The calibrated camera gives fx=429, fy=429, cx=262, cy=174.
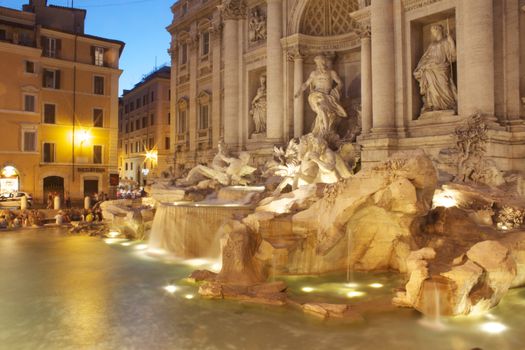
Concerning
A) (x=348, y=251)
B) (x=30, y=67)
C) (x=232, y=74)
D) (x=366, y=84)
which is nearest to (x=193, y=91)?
(x=232, y=74)

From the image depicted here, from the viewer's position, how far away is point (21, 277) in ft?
28.2

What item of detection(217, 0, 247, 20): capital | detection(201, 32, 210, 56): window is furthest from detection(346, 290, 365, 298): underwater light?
detection(201, 32, 210, 56): window

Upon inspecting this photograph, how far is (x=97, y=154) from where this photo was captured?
29922 millimetres

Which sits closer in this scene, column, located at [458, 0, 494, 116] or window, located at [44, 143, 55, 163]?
column, located at [458, 0, 494, 116]

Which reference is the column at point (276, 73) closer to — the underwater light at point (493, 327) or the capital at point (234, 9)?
the capital at point (234, 9)

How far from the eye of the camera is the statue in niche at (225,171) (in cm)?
1434

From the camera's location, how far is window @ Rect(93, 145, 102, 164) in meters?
29.7

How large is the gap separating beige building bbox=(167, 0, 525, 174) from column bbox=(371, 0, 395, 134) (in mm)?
31

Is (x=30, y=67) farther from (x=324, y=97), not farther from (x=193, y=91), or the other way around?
(x=324, y=97)

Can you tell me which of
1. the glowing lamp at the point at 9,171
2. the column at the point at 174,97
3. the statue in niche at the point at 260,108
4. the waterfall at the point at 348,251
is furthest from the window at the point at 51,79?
the waterfall at the point at 348,251

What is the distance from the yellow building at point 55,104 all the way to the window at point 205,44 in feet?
33.2

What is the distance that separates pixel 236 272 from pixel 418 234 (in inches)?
137

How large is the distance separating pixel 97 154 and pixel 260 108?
1573 cm

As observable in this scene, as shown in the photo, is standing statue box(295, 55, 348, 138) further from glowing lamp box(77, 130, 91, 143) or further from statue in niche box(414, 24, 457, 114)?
glowing lamp box(77, 130, 91, 143)
